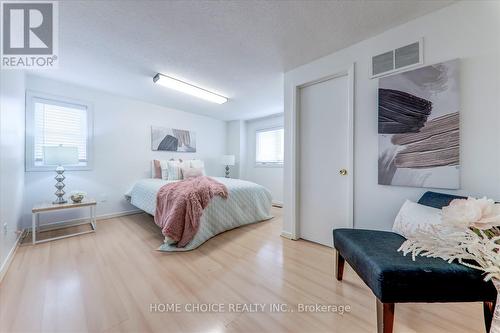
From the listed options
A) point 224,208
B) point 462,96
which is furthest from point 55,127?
point 462,96

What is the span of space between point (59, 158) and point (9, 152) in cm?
58

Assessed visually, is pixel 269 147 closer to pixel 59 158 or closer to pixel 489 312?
pixel 59 158

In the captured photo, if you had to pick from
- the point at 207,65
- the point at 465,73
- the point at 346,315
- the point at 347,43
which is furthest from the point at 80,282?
the point at 465,73

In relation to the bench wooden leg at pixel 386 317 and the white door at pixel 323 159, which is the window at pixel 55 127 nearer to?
the white door at pixel 323 159

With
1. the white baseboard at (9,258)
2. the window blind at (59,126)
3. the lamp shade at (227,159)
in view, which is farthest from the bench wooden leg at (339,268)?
the window blind at (59,126)

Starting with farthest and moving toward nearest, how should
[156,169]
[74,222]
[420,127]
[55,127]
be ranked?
[156,169] → [74,222] → [55,127] → [420,127]

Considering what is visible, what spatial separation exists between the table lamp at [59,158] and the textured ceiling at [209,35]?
3.48 ft

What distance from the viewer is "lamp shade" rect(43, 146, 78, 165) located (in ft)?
8.18

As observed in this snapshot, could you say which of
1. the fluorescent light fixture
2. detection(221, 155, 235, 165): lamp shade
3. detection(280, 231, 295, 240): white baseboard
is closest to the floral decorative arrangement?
detection(280, 231, 295, 240): white baseboard

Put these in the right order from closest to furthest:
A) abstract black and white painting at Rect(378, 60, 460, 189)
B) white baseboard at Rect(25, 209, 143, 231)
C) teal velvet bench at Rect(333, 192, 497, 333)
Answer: teal velvet bench at Rect(333, 192, 497, 333) < abstract black and white painting at Rect(378, 60, 460, 189) < white baseboard at Rect(25, 209, 143, 231)

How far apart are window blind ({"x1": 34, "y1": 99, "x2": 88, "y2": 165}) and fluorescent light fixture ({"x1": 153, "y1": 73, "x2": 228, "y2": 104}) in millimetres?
1599

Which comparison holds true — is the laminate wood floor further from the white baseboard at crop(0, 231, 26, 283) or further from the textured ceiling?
the textured ceiling

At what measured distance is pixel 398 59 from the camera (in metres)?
1.76

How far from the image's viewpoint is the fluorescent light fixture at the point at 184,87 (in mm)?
2713
